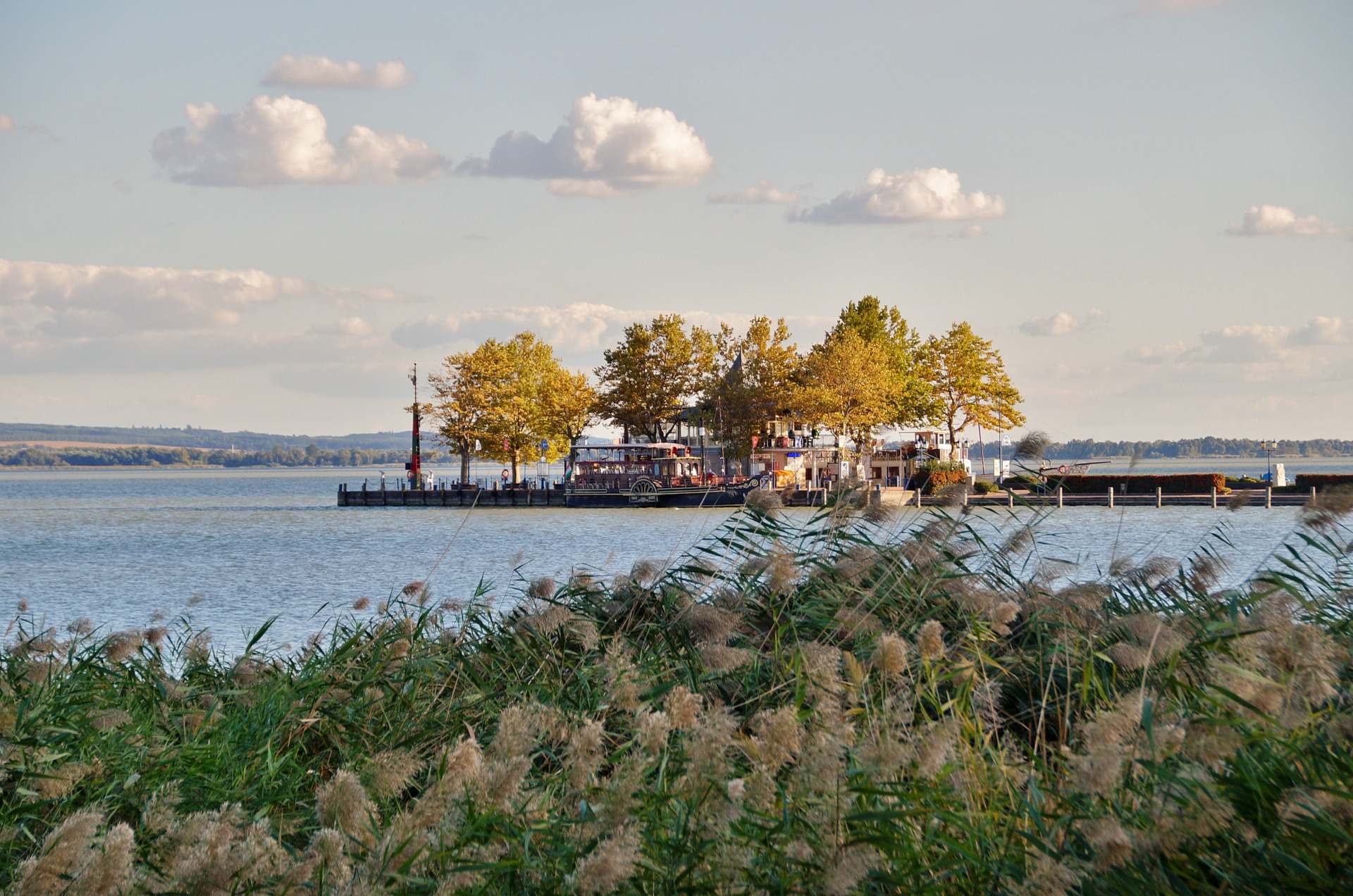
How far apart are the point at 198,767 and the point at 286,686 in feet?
4.29

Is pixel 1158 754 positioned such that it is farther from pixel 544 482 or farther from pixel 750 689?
pixel 544 482

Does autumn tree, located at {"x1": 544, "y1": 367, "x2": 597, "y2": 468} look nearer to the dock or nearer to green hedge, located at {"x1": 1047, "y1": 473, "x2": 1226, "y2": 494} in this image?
the dock

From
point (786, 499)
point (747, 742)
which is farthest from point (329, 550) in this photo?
point (747, 742)

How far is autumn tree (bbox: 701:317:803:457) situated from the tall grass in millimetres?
53563

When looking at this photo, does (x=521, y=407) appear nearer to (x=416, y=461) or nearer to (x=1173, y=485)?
(x=416, y=461)

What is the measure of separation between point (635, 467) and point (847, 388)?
11146mm

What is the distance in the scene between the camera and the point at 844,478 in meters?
6.40

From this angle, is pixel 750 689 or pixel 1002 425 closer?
pixel 750 689

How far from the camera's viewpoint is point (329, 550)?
128 ft

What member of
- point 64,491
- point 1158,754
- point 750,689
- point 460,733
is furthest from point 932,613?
point 64,491

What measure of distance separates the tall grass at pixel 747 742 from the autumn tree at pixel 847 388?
51568 mm

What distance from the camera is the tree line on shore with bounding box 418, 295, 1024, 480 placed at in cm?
6034

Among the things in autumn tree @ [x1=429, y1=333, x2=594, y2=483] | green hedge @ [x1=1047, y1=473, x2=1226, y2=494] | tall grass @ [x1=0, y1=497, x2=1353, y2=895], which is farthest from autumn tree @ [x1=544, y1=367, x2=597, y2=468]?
tall grass @ [x1=0, y1=497, x2=1353, y2=895]

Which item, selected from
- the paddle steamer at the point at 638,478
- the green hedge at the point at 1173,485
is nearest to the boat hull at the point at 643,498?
the paddle steamer at the point at 638,478
